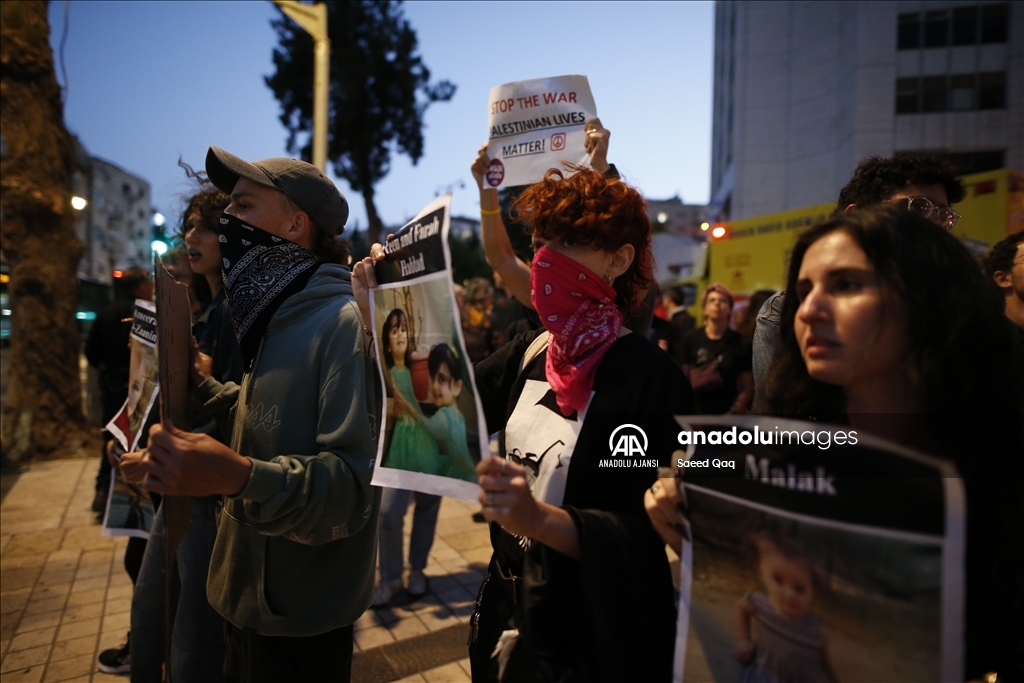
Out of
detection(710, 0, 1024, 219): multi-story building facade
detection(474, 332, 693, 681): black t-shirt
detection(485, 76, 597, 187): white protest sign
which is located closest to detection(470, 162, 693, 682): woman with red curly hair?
detection(474, 332, 693, 681): black t-shirt

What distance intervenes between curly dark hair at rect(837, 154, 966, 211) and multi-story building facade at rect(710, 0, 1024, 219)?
2801cm

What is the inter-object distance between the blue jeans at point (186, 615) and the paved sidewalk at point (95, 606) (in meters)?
1.07

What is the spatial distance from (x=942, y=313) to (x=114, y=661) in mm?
3986

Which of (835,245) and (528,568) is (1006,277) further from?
(528,568)

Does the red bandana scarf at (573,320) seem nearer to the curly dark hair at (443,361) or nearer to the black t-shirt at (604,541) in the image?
the black t-shirt at (604,541)

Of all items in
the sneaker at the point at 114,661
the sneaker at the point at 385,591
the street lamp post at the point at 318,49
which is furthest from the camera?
the street lamp post at the point at 318,49

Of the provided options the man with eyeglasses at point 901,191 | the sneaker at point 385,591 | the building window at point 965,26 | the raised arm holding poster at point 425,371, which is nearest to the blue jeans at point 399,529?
the sneaker at point 385,591

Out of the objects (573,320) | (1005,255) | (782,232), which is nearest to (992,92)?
(782,232)

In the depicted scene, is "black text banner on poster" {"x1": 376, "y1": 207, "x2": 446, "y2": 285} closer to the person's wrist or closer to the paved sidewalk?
the person's wrist

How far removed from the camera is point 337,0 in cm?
2195

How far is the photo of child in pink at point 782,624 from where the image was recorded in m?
0.85

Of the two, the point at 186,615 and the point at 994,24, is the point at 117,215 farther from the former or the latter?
the point at 186,615

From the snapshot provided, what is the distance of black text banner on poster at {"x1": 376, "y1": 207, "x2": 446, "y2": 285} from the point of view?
1202mm

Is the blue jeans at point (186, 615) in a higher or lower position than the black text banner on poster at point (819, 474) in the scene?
lower
